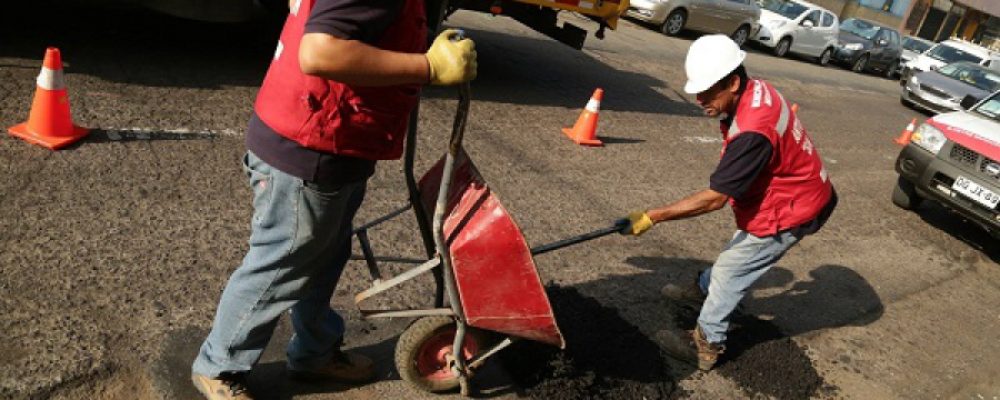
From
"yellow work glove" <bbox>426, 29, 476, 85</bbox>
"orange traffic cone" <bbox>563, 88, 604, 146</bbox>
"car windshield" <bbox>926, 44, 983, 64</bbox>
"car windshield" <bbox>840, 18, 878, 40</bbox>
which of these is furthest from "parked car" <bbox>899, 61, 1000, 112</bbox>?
"yellow work glove" <bbox>426, 29, 476, 85</bbox>

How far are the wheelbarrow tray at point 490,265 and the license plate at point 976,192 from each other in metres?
5.38

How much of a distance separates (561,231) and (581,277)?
644mm

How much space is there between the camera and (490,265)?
2400 mm

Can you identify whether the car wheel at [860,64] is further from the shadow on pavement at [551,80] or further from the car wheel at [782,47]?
the shadow on pavement at [551,80]

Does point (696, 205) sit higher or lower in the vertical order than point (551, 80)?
higher

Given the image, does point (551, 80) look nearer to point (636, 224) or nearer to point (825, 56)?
point (636, 224)

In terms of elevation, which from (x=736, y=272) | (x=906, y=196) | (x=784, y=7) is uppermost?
(x=784, y=7)

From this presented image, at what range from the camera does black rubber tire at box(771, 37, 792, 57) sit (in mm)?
19344

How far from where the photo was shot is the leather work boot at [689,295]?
4.08 m

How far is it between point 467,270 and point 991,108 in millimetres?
7360

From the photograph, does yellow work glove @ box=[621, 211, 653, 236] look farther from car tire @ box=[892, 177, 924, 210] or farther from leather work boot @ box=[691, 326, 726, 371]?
car tire @ box=[892, 177, 924, 210]

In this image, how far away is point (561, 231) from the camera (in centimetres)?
465

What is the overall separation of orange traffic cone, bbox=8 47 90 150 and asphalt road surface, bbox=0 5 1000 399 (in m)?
0.08

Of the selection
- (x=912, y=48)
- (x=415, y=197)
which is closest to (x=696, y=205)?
(x=415, y=197)
